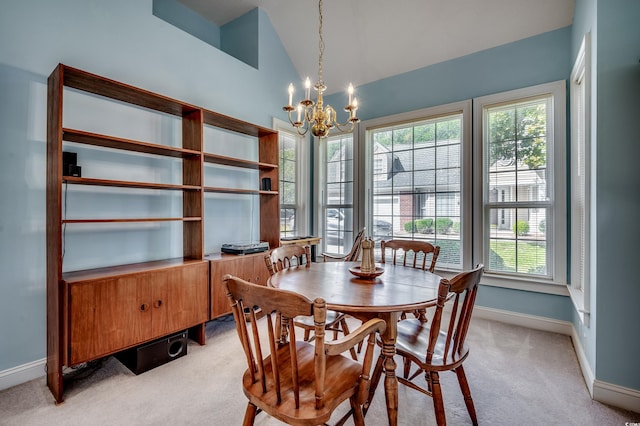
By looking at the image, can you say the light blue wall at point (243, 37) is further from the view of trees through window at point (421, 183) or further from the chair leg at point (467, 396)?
the chair leg at point (467, 396)

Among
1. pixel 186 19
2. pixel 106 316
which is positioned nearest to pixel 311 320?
pixel 106 316

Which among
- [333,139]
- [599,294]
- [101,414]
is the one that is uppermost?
[333,139]

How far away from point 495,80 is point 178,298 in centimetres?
382

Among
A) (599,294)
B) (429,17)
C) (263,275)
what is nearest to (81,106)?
(263,275)

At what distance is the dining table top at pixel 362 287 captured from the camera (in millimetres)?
1445

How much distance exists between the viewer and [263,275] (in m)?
3.14

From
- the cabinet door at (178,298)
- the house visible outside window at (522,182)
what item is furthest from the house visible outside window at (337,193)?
the cabinet door at (178,298)

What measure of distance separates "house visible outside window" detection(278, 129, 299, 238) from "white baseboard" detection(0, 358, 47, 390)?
2.59m

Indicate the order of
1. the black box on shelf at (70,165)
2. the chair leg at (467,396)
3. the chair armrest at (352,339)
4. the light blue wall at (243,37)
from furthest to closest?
the light blue wall at (243,37) → the black box on shelf at (70,165) → the chair leg at (467,396) → the chair armrest at (352,339)

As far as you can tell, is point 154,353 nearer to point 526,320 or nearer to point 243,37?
point 526,320

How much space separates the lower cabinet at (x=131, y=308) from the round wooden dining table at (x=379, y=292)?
0.96 metres

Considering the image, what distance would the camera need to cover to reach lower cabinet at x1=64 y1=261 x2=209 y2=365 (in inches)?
75.4

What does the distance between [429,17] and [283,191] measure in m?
2.67

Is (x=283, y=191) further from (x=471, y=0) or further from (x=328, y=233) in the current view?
(x=471, y=0)
